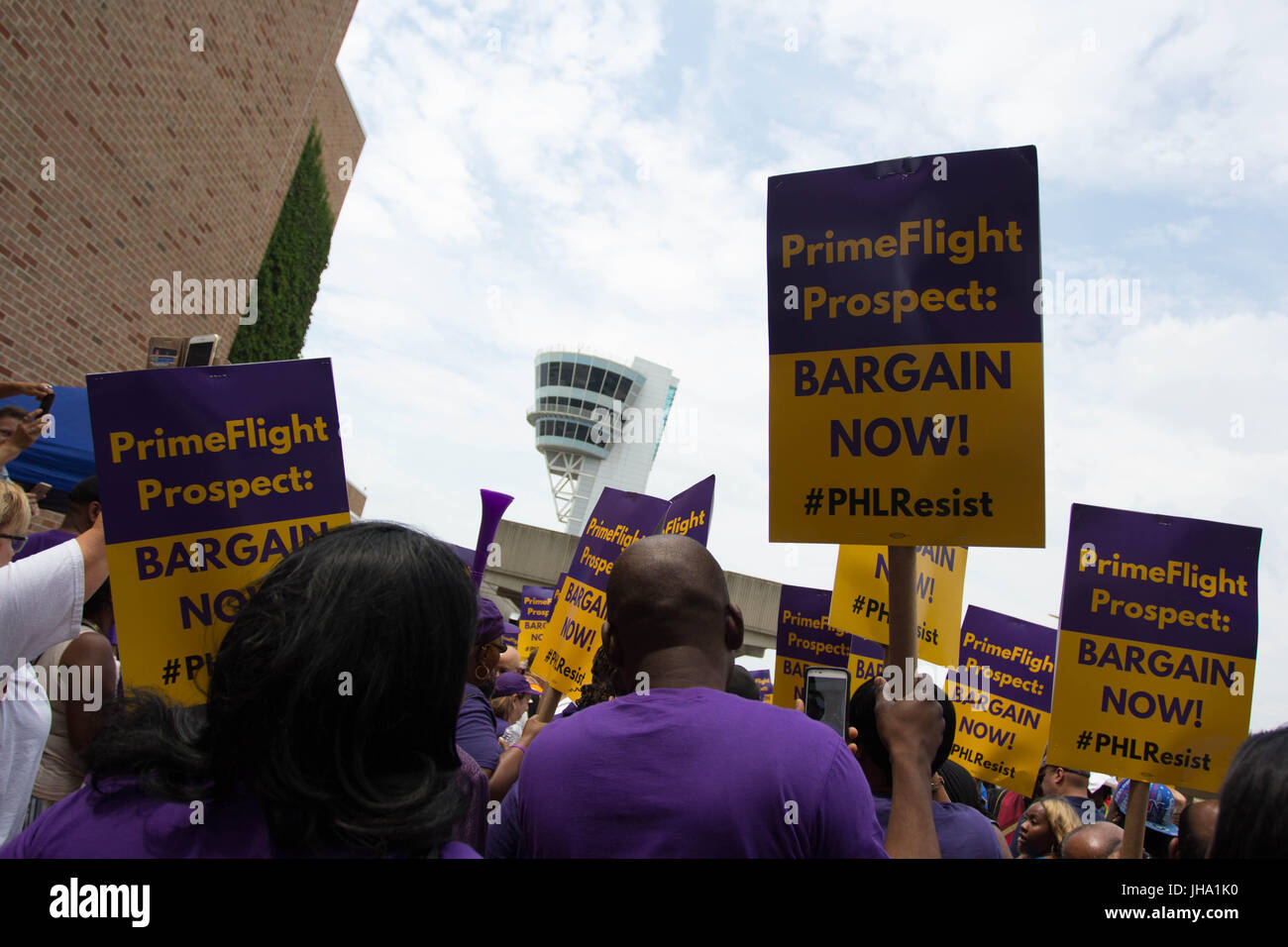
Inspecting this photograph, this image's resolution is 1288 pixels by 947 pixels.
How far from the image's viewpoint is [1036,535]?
7.69 ft

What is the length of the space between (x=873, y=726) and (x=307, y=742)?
1.80 m

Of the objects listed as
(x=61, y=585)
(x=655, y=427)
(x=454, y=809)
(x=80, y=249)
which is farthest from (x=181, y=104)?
(x=655, y=427)

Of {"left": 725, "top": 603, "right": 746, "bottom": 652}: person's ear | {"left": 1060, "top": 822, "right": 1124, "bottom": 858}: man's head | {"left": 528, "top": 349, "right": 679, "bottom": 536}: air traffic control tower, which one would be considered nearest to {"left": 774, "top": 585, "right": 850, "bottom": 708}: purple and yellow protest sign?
{"left": 1060, "top": 822, "right": 1124, "bottom": 858}: man's head

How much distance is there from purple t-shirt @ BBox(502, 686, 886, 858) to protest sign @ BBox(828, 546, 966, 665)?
300cm

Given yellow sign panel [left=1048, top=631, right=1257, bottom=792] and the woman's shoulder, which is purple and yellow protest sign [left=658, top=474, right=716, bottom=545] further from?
the woman's shoulder

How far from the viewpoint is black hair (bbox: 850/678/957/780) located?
89.0 inches

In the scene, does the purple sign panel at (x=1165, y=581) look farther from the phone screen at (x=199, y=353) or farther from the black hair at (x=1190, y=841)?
the phone screen at (x=199, y=353)

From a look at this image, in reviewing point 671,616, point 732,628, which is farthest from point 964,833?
point 671,616

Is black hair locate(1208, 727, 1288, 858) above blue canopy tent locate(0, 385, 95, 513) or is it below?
below

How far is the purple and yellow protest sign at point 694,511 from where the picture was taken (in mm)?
4426

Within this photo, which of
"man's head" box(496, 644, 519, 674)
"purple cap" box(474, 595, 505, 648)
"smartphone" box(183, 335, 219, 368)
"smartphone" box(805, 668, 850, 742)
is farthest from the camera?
"man's head" box(496, 644, 519, 674)

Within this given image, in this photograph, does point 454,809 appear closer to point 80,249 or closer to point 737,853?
point 737,853
